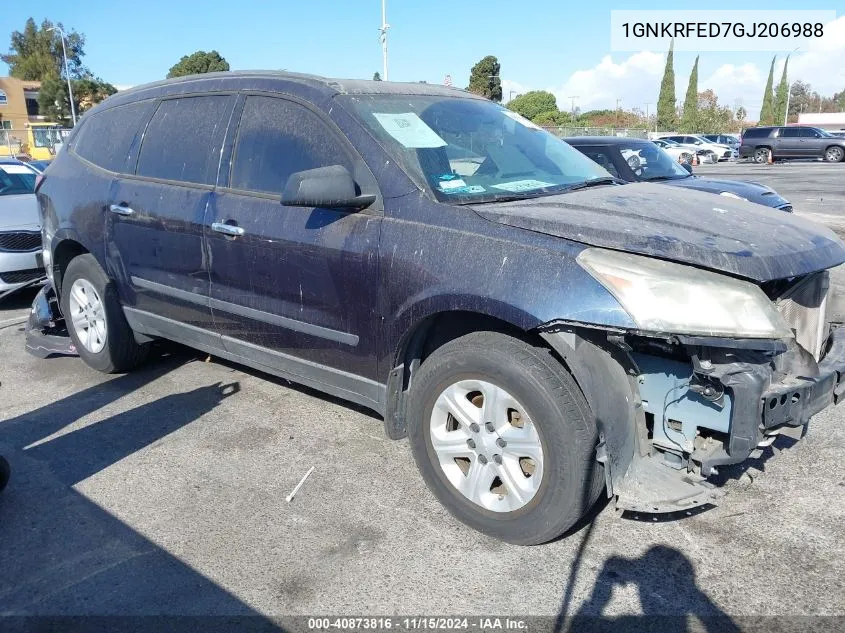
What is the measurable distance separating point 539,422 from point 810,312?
1271 mm

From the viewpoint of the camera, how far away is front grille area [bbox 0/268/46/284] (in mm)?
7168

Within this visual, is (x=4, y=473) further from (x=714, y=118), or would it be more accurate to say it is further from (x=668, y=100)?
(x=668, y=100)

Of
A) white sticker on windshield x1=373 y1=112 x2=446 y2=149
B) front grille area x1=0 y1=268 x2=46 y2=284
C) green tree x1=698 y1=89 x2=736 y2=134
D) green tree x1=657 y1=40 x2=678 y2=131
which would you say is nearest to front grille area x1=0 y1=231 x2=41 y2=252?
front grille area x1=0 y1=268 x2=46 y2=284

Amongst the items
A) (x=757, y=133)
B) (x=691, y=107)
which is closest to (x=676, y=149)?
(x=757, y=133)

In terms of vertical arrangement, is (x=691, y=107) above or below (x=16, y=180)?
above

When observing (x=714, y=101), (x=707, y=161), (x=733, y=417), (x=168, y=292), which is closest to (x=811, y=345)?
(x=733, y=417)

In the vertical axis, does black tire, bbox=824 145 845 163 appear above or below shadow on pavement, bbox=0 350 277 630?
above

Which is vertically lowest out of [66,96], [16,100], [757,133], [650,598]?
[650,598]

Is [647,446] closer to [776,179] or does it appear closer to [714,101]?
[776,179]

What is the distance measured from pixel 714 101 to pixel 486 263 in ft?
248

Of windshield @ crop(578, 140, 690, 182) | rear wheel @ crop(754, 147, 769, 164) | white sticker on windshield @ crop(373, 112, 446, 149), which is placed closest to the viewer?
white sticker on windshield @ crop(373, 112, 446, 149)

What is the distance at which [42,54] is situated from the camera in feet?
248

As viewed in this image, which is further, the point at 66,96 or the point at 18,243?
the point at 66,96

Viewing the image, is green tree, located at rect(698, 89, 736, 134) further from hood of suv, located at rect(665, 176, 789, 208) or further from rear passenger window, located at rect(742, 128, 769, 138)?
hood of suv, located at rect(665, 176, 789, 208)
